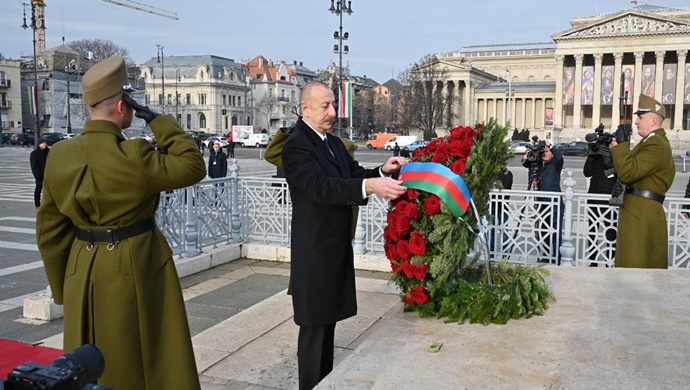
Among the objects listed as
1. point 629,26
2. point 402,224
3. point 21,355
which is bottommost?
point 21,355

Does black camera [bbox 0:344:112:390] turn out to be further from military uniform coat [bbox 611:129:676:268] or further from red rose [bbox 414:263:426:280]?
military uniform coat [bbox 611:129:676:268]

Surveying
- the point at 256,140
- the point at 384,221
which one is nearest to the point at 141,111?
the point at 384,221

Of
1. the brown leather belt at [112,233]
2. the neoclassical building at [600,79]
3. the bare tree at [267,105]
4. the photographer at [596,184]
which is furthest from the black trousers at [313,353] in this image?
the bare tree at [267,105]

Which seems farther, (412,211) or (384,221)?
(384,221)

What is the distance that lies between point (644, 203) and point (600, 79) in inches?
3290

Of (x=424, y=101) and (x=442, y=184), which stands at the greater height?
(x=424, y=101)

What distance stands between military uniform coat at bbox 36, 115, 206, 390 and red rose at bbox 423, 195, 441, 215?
4.17 ft

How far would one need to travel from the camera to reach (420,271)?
3424 mm

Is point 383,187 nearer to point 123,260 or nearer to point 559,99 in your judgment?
point 123,260

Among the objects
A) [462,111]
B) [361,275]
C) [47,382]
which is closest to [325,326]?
[47,382]

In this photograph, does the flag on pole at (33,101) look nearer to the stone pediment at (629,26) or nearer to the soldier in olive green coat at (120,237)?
the soldier in olive green coat at (120,237)

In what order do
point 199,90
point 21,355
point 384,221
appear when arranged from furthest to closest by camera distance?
point 199,90 < point 384,221 < point 21,355

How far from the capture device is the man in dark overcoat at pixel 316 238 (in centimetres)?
334

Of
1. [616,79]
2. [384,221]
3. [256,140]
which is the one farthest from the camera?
[616,79]
